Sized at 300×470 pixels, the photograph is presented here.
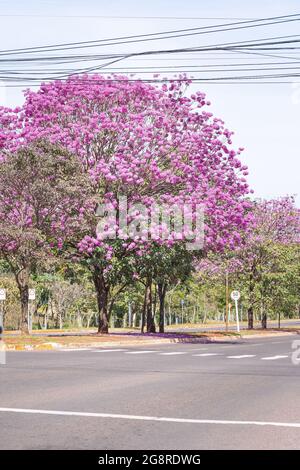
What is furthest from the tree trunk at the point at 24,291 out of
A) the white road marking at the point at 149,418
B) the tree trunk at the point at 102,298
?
the white road marking at the point at 149,418

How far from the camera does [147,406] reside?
10.5 meters

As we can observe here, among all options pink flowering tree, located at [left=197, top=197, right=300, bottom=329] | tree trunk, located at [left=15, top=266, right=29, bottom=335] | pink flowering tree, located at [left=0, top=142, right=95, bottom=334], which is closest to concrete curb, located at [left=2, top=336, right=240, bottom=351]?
tree trunk, located at [left=15, top=266, right=29, bottom=335]

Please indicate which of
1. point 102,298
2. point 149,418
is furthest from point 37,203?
point 149,418

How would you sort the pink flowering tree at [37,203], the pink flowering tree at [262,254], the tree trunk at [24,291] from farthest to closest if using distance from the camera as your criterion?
the pink flowering tree at [262,254] → the tree trunk at [24,291] → the pink flowering tree at [37,203]

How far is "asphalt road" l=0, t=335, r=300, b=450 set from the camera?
7746 mm

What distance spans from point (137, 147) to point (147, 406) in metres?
22.4

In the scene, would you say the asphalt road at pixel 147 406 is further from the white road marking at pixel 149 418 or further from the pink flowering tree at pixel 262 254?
the pink flowering tree at pixel 262 254

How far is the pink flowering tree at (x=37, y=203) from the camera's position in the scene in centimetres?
2881

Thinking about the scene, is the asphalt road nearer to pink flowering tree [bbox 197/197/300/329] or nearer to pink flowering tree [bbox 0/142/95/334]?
pink flowering tree [bbox 0/142/95/334]

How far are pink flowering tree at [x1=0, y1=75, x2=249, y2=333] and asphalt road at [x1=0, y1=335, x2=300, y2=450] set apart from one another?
14.2m

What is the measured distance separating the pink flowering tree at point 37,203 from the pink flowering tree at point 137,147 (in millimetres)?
1144

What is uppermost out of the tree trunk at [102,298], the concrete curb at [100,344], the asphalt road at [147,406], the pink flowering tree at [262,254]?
the pink flowering tree at [262,254]

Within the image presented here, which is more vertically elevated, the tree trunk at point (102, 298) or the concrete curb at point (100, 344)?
the tree trunk at point (102, 298)

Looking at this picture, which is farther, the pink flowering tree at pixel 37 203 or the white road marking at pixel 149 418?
the pink flowering tree at pixel 37 203
